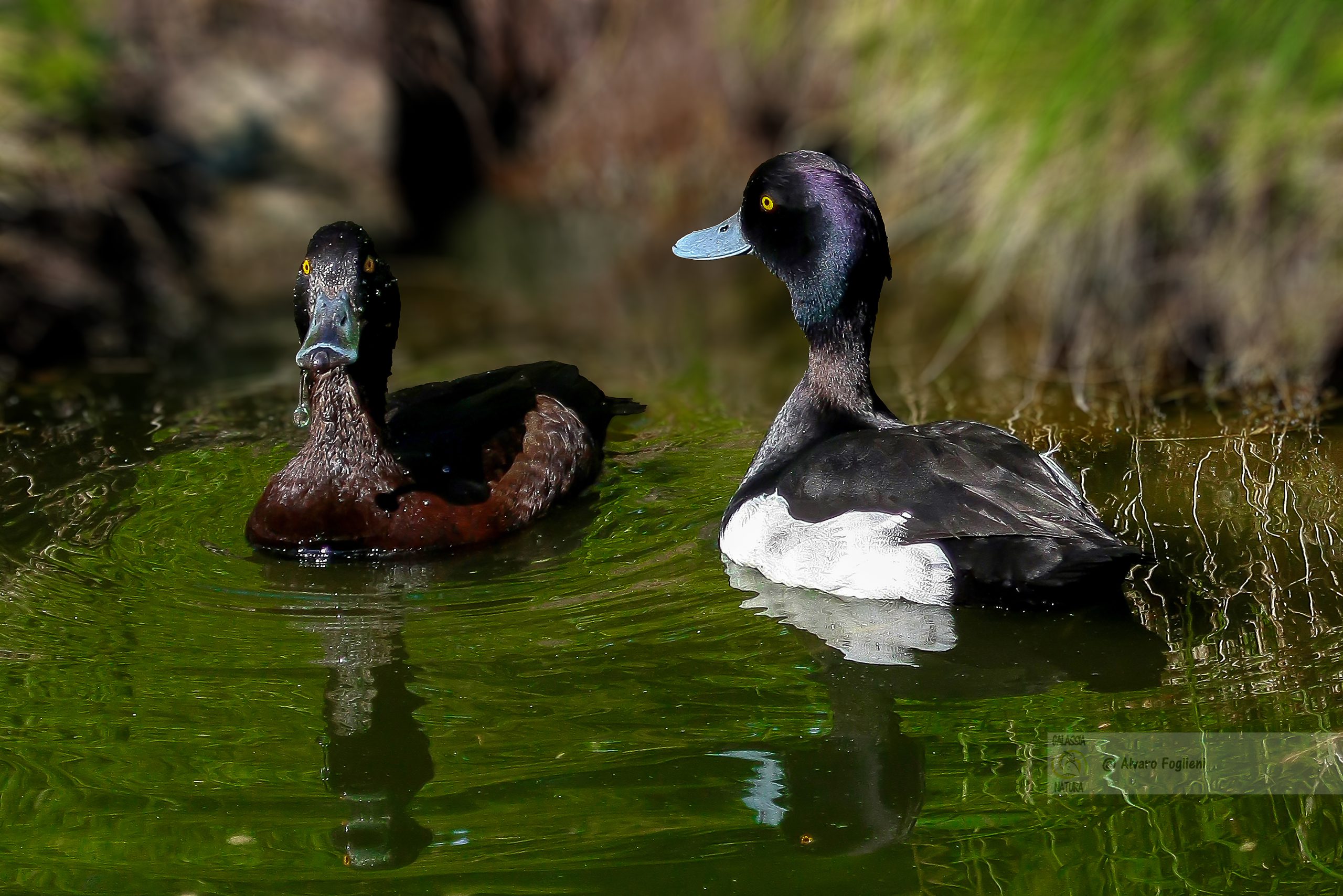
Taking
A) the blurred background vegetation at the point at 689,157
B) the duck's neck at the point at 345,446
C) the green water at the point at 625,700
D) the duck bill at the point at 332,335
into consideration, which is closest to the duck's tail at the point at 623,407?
the green water at the point at 625,700

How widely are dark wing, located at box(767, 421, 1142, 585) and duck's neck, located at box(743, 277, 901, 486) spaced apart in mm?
488

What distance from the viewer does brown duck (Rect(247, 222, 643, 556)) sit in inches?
203

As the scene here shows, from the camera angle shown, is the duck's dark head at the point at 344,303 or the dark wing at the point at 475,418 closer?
the duck's dark head at the point at 344,303

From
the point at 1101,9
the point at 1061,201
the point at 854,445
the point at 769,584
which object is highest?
the point at 1101,9

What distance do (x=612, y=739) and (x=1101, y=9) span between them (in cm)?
370

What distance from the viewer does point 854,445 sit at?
15.8ft

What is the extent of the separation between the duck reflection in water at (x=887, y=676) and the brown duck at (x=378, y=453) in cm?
101

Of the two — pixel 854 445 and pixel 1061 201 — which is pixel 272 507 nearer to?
pixel 854 445

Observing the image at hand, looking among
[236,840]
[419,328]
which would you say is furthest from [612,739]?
[419,328]

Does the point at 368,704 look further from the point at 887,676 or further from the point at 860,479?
the point at 860,479

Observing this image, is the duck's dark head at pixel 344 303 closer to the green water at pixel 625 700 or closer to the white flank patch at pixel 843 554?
the green water at pixel 625 700

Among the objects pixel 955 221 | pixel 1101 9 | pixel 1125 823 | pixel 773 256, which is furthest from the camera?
pixel 955 221

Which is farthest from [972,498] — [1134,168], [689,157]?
[689,157]

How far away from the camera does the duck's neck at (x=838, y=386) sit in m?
5.43
